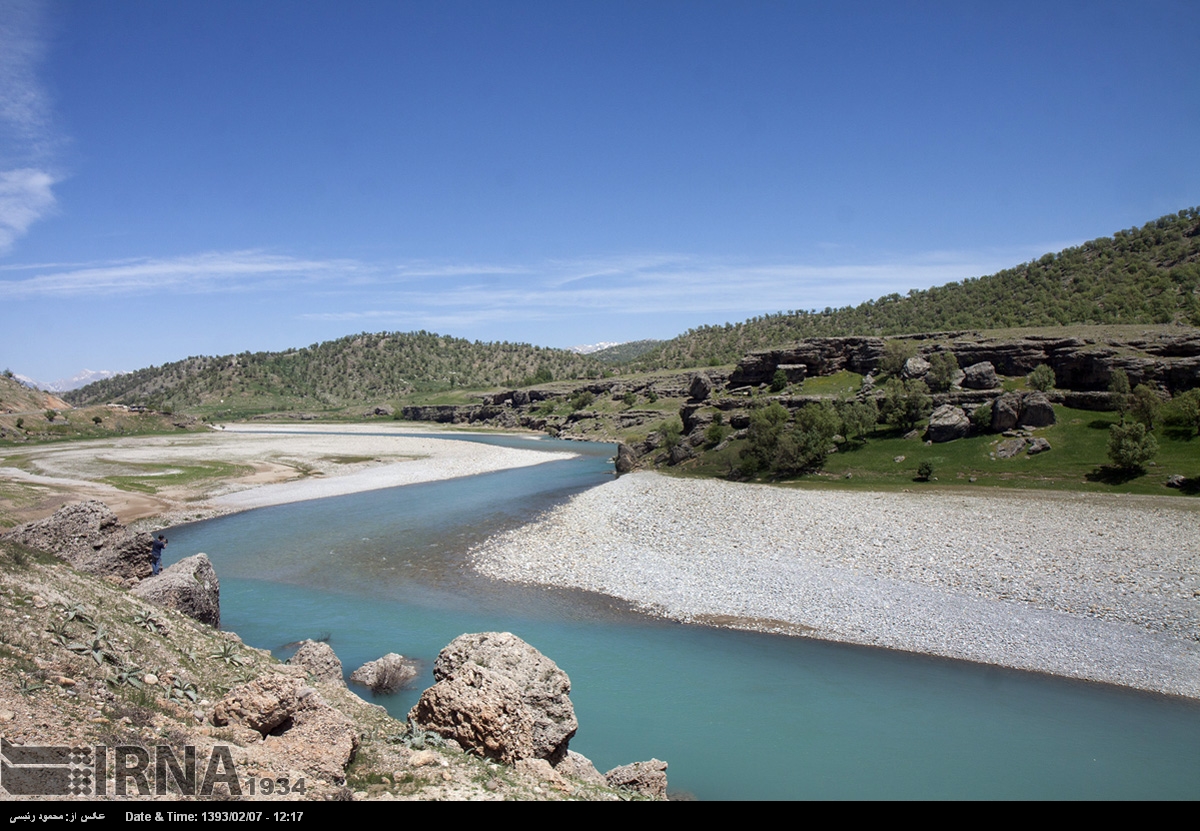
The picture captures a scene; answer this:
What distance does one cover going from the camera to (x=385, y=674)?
1625 centimetres

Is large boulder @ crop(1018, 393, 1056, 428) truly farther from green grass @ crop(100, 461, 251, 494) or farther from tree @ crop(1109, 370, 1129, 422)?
green grass @ crop(100, 461, 251, 494)

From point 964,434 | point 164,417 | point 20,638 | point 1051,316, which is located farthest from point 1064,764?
point 164,417

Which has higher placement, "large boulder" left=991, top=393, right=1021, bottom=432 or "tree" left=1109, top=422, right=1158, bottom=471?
"large boulder" left=991, top=393, right=1021, bottom=432

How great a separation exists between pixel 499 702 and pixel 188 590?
10.8 m

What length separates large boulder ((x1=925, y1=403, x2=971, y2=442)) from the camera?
139ft

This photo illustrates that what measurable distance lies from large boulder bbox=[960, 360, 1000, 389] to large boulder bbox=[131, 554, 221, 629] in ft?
167

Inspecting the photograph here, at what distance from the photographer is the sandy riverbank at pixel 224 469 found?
39438 mm

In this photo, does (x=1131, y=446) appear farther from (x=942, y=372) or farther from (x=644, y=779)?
(x=644, y=779)

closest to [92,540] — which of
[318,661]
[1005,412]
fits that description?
[318,661]

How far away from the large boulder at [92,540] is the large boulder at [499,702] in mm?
12668

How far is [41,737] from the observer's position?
20.8 ft

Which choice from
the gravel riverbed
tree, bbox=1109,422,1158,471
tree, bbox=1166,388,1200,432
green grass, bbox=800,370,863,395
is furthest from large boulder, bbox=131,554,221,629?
green grass, bbox=800,370,863,395

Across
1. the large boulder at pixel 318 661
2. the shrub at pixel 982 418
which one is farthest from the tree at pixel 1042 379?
the large boulder at pixel 318 661

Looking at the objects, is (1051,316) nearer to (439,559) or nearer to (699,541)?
(699,541)
